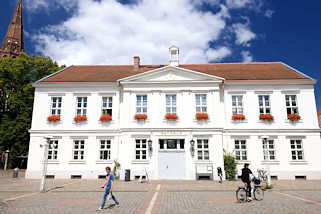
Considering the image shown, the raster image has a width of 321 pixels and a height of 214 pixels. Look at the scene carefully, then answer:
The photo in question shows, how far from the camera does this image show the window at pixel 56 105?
21438 millimetres

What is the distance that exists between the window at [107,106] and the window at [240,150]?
448 inches

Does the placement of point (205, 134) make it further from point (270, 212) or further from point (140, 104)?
point (270, 212)

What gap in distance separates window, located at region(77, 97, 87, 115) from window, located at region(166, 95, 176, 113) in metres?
7.45

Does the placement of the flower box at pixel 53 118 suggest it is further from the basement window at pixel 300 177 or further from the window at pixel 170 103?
the basement window at pixel 300 177

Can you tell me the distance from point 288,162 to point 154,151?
11.0 m

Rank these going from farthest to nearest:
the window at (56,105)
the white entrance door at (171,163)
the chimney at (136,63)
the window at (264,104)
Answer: the chimney at (136,63) → the window at (56,105) → the window at (264,104) → the white entrance door at (171,163)

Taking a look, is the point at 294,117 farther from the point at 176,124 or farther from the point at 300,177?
the point at 176,124

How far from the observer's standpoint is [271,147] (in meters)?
19.9

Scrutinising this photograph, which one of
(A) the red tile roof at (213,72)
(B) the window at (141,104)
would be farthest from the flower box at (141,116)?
(A) the red tile roof at (213,72)

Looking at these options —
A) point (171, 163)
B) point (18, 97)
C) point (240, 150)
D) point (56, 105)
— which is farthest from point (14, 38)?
point (240, 150)

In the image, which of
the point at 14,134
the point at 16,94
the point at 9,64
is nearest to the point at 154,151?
the point at 14,134

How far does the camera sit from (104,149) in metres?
20.4

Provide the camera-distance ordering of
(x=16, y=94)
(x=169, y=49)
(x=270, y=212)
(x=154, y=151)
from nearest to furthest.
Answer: (x=270, y=212), (x=154, y=151), (x=169, y=49), (x=16, y=94)

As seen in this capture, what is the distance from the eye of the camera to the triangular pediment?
66.6 ft
